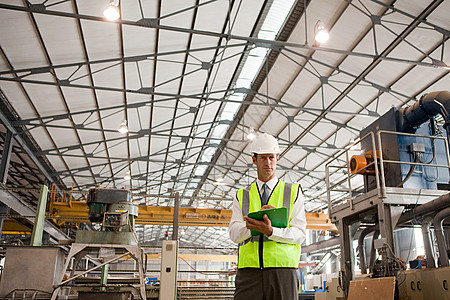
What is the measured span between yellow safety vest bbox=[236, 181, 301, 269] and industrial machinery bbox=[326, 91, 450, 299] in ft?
15.0

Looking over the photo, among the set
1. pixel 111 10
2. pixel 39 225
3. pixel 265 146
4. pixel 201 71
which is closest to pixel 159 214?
pixel 201 71

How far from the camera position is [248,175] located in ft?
97.7

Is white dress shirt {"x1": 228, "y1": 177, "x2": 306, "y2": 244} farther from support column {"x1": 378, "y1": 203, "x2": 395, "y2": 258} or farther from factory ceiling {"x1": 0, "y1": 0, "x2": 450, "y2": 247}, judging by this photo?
factory ceiling {"x1": 0, "y1": 0, "x2": 450, "y2": 247}

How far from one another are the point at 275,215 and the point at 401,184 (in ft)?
19.6

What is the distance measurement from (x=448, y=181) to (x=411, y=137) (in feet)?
4.40

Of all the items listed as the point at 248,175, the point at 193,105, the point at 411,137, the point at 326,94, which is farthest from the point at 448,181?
the point at 248,175

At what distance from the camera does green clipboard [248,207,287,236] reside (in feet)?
9.85

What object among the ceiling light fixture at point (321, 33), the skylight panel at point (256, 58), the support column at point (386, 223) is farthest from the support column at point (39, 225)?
the skylight panel at point (256, 58)

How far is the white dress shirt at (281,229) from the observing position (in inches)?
121

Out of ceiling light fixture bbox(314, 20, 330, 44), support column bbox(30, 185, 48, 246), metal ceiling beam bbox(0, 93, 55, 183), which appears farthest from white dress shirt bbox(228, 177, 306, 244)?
metal ceiling beam bbox(0, 93, 55, 183)

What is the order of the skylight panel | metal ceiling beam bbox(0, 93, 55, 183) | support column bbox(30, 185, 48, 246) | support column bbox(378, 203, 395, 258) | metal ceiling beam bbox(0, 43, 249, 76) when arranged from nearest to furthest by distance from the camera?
support column bbox(378, 203, 395, 258), support column bbox(30, 185, 48, 246), metal ceiling beam bbox(0, 43, 249, 76), the skylight panel, metal ceiling beam bbox(0, 93, 55, 183)

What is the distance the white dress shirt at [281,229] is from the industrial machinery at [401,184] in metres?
4.52

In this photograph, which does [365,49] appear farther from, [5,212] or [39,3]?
[5,212]

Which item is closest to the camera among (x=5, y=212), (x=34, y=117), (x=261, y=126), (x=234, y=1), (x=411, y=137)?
(x=411, y=137)
